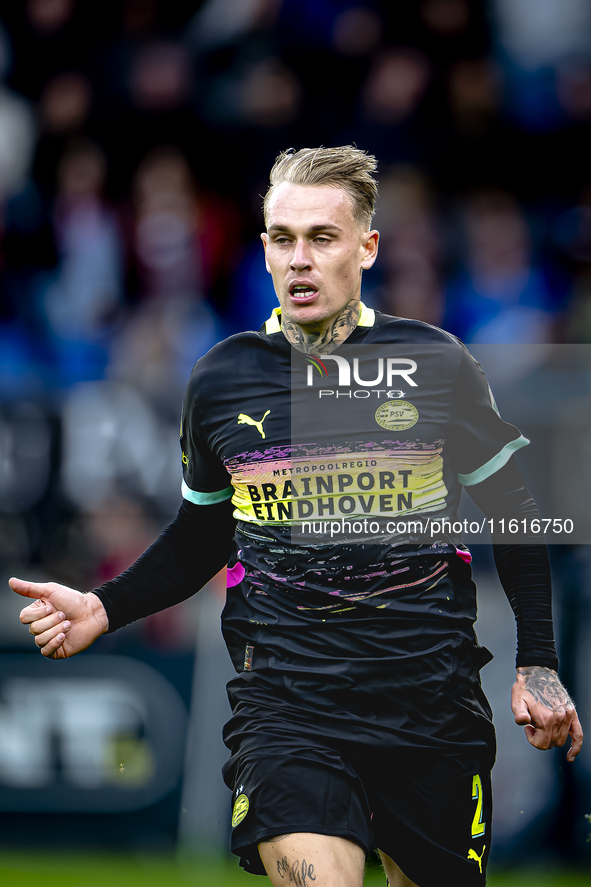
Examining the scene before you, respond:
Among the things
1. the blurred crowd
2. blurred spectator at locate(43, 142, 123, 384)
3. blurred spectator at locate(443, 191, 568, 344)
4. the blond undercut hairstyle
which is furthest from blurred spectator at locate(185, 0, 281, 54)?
the blond undercut hairstyle

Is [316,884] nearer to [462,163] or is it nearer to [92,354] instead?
[92,354]

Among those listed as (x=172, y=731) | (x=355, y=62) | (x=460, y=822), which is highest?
(x=355, y=62)

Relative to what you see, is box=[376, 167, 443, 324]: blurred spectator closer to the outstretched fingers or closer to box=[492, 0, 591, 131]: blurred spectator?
box=[492, 0, 591, 131]: blurred spectator

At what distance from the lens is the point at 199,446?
2.88 m

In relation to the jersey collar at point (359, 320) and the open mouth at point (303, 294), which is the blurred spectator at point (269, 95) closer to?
the jersey collar at point (359, 320)

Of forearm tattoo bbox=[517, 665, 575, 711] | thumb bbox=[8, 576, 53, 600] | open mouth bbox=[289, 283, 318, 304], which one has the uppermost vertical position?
open mouth bbox=[289, 283, 318, 304]

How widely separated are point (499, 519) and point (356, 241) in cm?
91

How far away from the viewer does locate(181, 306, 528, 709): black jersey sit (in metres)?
2.52

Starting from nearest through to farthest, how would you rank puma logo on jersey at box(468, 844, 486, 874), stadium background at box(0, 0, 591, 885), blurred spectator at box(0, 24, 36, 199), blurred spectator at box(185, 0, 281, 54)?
puma logo on jersey at box(468, 844, 486, 874) < stadium background at box(0, 0, 591, 885) < blurred spectator at box(0, 24, 36, 199) < blurred spectator at box(185, 0, 281, 54)

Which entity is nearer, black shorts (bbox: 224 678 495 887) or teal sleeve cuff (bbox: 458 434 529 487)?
black shorts (bbox: 224 678 495 887)

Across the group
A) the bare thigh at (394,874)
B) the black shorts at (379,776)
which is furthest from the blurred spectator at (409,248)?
the bare thigh at (394,874)

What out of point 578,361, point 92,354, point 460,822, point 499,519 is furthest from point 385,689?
point 92,354

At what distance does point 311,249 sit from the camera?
2.66m

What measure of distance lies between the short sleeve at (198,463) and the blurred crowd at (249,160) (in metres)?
2.13
